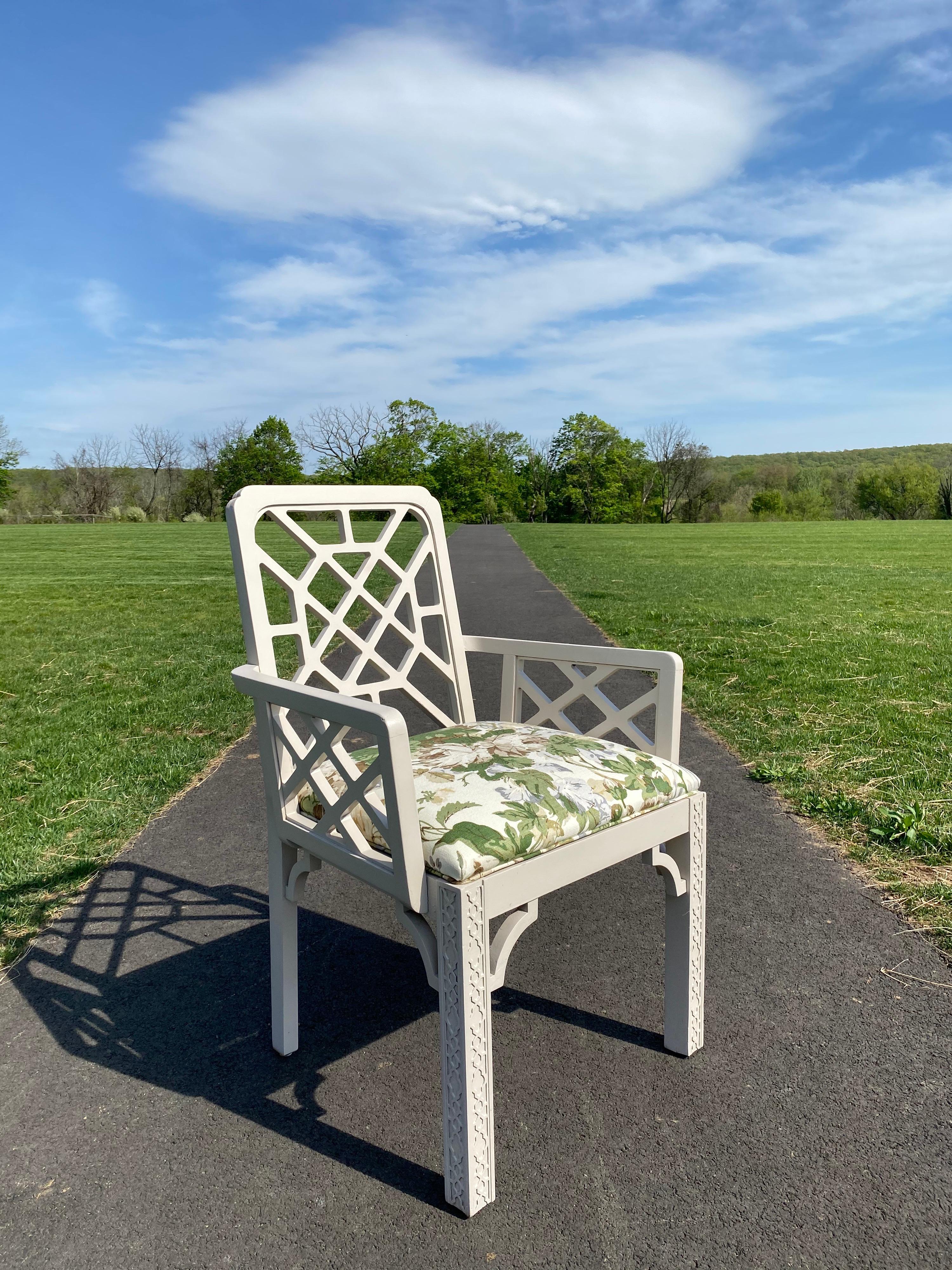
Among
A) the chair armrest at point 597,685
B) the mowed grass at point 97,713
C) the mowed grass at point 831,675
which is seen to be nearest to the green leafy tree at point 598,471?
the mowed grass at point 831,675

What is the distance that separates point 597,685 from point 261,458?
64.9 metres

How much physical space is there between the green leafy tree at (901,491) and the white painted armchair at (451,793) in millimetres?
67806

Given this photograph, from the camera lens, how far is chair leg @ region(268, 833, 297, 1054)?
7.38ft

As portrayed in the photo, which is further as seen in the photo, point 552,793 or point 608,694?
point 608,694

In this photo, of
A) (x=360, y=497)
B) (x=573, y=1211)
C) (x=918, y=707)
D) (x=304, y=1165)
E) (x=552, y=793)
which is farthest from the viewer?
(x=918, y=707)

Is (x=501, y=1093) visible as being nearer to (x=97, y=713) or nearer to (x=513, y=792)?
(x=513, y=792)

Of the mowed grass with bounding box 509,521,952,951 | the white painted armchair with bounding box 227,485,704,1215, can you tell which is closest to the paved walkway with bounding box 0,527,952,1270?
the white painted armchair with bounding box 227,485,704,1215

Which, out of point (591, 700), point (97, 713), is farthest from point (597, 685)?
point (97, 713)

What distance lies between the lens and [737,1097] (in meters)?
2.04

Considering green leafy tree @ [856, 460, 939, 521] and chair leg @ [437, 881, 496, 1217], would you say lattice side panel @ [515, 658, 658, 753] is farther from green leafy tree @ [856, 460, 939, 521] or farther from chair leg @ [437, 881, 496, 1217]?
green leafy tree @ [856, 460, 939, 521]

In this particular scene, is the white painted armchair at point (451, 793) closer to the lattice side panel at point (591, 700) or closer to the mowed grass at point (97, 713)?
the lattice side panel at point (591, 700)

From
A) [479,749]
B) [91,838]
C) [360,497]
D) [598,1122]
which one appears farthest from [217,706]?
[598,1122]

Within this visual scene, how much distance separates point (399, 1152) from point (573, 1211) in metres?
0.41

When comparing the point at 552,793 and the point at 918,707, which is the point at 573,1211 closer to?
the point at 552,793
